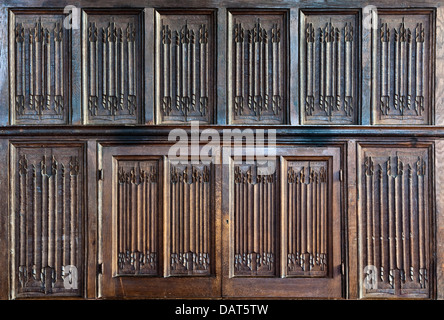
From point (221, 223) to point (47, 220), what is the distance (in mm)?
1356

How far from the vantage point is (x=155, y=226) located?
2.84 meters

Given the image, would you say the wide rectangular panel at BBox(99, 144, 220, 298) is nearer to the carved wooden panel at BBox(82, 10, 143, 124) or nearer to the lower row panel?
the lower row panel

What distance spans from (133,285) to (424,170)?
8.00ft

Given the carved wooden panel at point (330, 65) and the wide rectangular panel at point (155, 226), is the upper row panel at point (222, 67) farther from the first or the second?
the wide rectangular panel at point (155, 226)

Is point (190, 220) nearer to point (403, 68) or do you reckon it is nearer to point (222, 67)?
point (222, 67)

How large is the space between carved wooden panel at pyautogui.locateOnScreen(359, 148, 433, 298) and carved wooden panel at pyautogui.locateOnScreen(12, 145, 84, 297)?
2.23 metres

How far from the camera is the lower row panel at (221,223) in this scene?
282cm

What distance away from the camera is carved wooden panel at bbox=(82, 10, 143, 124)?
2.85m

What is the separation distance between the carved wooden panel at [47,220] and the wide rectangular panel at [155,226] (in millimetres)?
215

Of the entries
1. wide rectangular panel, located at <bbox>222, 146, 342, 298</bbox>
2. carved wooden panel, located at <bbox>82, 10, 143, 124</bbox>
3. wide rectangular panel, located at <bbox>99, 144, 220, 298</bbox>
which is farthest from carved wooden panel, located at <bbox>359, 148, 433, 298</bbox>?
carved wooden panel, located at <bbox>82, 10, 143, 124</bbox>

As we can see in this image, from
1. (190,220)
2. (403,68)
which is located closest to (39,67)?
(190,220)

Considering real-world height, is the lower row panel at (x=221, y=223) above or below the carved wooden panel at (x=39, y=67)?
below

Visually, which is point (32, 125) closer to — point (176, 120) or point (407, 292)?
point (176, 120)

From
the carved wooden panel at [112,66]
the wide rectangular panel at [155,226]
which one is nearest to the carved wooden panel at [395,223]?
the wide rectangular panel at [155,226]
